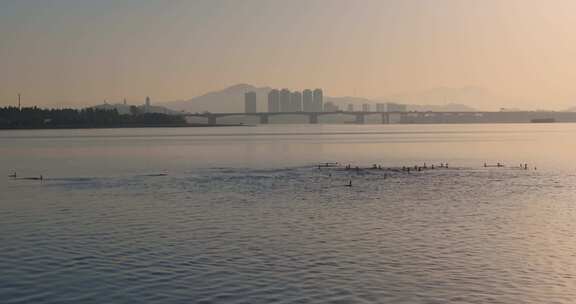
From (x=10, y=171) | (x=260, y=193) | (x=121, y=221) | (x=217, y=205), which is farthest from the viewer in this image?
(x=10, y=171)

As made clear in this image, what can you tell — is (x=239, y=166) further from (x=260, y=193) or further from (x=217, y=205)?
(x=217, y=205)

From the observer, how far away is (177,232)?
81.5 ft

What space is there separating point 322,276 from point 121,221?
1270 cm

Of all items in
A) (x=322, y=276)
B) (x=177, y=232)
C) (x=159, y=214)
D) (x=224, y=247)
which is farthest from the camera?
(x=159, y=214)

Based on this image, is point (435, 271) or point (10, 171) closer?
point (435, 271)

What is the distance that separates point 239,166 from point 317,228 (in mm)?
37447

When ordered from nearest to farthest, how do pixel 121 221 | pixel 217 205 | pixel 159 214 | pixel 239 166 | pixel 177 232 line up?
pixel 177 232 → pixel 121 221 → pixel 159 214 → pixel 217 205 → pixel 239 166

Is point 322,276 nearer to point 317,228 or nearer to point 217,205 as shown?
point 317,228

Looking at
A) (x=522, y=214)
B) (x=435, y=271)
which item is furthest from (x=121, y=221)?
(x=522, y=214)

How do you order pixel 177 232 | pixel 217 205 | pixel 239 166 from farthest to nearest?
pixel 239 166, pixel 217 205, pixel 177 232

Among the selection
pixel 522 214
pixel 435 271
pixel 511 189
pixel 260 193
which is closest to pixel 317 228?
pixel 435 271

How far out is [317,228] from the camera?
2561cm

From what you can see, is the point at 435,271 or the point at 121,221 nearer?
the point at 435,271

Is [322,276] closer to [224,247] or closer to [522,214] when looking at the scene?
[224,247]
